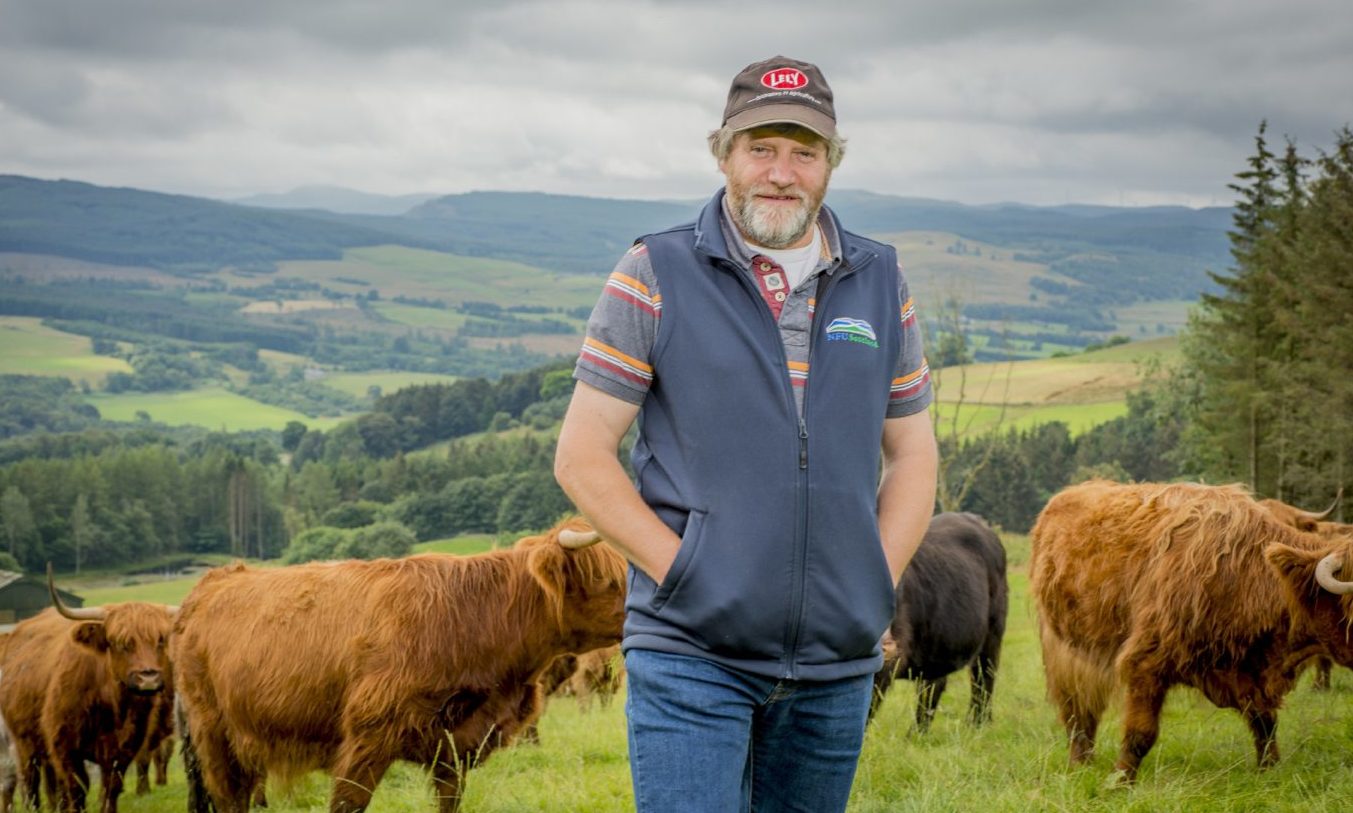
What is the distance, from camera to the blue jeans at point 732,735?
9.92 feet

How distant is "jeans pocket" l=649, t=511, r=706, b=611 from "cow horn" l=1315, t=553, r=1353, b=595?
5.01 m

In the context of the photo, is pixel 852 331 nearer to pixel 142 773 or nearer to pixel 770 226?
pixel 770 226

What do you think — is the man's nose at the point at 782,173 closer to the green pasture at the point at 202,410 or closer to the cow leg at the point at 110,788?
the cow leg at the point at 110,788

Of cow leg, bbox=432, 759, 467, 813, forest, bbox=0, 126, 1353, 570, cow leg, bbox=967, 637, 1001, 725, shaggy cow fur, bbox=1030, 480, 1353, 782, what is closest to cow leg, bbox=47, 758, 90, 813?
cow leg, bbox=432, 759, 467, 813

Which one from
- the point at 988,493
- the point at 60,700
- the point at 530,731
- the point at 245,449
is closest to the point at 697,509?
the point at 530,731

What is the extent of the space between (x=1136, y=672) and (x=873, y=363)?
15.6ft

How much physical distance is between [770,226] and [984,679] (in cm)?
837

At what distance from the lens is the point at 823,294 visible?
3254 mm

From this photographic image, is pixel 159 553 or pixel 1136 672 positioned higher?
pixel 1136 672

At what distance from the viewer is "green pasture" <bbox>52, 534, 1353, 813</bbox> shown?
6.14m

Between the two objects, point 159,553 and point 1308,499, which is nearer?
point 1308,499

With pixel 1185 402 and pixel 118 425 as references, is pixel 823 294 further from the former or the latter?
pixel 118 425

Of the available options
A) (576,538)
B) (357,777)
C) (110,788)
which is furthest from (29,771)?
(576,538)

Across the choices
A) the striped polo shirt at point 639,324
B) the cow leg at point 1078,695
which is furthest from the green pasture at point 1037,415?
the striped polo shirt at point 639,324
